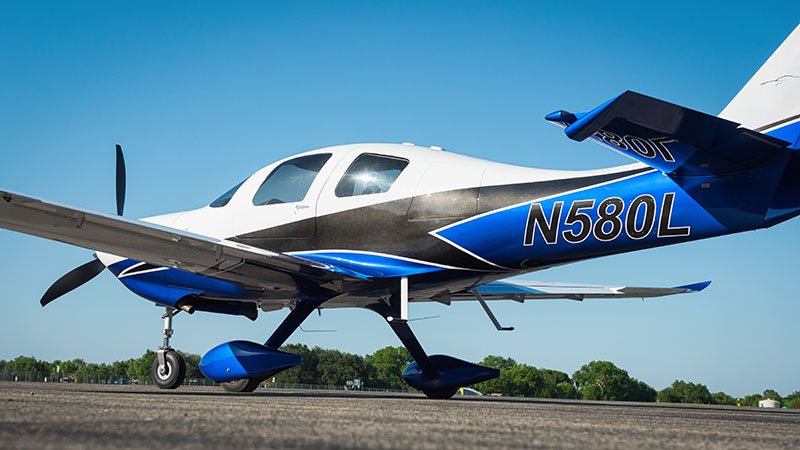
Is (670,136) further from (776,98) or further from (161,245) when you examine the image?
(161,245)

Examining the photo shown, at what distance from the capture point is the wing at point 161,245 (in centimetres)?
873

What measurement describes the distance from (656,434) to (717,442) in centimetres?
42

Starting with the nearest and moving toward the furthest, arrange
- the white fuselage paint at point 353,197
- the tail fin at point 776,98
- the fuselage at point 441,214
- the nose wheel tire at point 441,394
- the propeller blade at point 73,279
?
the tail fin at point 776,98
the fuselage at point 441,214
the white fuselage paint at point 353,197
the nose wheel tire at point 441,394
the propeller blade at point 73,279

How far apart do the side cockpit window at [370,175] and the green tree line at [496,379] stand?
75660mm

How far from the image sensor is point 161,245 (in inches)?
379

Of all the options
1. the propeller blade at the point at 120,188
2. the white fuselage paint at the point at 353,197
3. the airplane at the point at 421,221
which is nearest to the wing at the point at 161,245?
the airplane at the point at 421,221

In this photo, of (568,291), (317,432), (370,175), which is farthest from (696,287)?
(317,432)

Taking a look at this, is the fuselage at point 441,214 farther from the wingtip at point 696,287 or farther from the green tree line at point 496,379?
the green tree line at point 496,379

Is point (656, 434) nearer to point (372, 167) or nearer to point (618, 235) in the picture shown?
point (618, 235)

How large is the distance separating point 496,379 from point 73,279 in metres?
83.5

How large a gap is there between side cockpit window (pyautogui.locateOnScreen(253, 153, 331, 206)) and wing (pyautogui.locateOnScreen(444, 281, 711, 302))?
3.82 m

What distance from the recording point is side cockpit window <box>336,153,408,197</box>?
1054 cm

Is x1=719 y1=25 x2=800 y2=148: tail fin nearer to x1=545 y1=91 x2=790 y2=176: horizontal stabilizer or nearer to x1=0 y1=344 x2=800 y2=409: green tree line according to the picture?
x1=545 y1=91 x2=790 y2=176: horizontal stabilizer

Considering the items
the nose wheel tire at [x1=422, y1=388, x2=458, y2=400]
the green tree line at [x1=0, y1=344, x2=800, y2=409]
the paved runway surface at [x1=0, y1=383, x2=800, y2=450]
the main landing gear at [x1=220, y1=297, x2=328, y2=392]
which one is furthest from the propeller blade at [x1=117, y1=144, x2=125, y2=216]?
the green tree line at [x1=0, y1=344, x2=800, y2=409]
